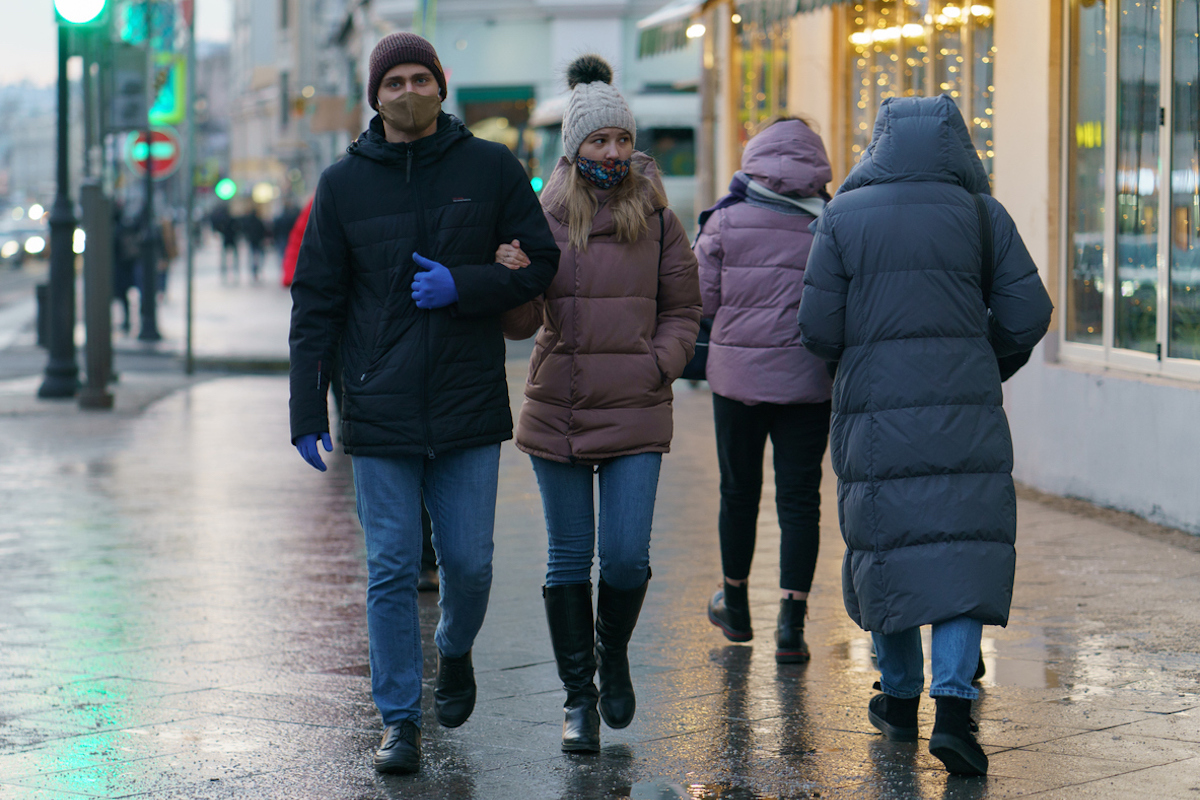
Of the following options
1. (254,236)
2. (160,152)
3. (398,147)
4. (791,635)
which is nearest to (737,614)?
(791,635)

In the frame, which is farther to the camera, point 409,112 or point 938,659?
point 938,659

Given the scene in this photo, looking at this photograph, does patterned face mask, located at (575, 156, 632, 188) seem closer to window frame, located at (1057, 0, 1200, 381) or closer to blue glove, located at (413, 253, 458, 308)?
blue glove, located at (413, 253, 458, 308)

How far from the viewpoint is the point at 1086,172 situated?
374 inches

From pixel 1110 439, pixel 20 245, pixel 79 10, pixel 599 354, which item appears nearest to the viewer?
pixel 599 354

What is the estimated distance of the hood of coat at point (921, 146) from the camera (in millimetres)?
4781

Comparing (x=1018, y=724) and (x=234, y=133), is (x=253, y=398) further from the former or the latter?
(x=234, y=133)

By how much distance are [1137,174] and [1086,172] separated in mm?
714

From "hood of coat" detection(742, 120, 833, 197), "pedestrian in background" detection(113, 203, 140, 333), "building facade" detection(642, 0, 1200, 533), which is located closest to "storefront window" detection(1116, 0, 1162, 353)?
"building facade" detection(642, 0, 1200, 533)

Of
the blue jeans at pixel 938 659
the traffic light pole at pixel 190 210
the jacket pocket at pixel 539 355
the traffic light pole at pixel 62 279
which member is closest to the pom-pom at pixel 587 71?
the jacket pocket at pixel 539 355

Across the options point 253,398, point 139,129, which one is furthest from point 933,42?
point 139,129

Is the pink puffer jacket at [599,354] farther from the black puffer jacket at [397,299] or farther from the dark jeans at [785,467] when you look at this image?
the dark jeans at [785,467]

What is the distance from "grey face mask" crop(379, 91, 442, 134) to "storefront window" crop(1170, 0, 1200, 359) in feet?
15.9

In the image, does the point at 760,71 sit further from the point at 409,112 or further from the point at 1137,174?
the point at 409,112

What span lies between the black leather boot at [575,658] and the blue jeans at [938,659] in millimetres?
843
